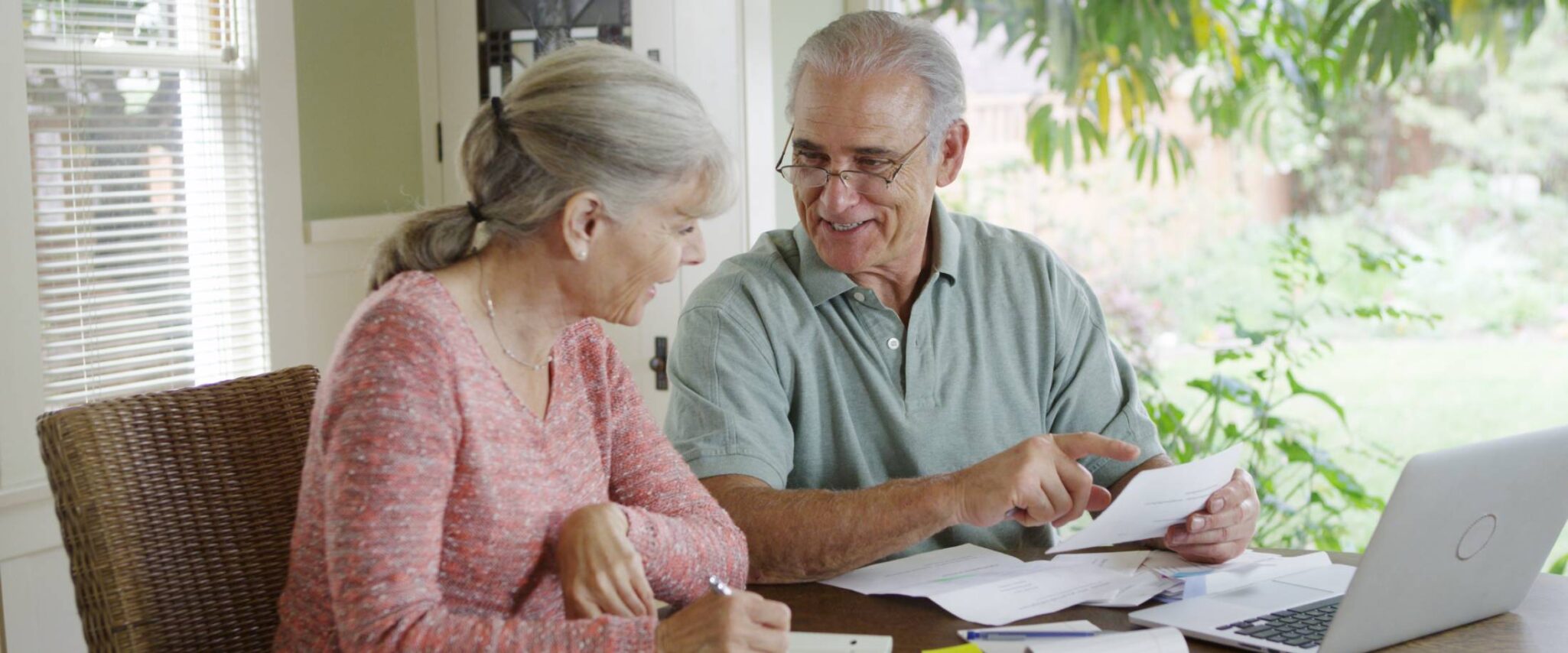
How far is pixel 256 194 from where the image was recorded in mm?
2861

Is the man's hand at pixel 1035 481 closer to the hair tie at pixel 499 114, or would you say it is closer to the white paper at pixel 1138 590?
the white paper at pixel 1138 590

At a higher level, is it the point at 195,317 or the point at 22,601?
the point at 195,317

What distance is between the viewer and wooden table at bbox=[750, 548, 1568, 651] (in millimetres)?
1355

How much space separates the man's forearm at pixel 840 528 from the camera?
155 cm

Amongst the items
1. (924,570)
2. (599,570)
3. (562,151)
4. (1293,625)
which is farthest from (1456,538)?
(562,151)

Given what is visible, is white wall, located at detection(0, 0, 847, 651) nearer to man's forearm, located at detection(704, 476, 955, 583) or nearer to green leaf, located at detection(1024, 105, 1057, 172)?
man's forearm, located at detection(704, 476, 955, 583)

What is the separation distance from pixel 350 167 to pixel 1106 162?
100 inches

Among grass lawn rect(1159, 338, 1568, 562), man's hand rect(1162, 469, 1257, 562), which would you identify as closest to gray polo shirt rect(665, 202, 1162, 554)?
man's hand rect(1162, 469, 1257, 562)

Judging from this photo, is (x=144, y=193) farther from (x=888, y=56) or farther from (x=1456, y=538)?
(x=1456, y=538)

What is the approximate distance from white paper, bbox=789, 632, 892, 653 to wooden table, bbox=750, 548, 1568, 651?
26 mm

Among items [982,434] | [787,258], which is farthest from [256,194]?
[982,434]

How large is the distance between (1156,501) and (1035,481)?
0.13 metres

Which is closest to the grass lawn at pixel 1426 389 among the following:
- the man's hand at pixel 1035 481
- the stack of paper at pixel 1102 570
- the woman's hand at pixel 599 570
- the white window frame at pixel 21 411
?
the stack of paper at pixel 1102 570

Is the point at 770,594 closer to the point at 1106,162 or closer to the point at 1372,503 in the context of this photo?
the point at 1372,503
